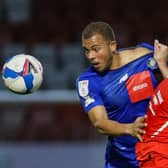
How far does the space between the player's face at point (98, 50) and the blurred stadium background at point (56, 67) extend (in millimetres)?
2854

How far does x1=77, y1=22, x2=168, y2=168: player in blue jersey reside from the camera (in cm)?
468

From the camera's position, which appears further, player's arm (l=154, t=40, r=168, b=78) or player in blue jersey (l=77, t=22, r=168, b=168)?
player in blue jersey (l=77, t=22, r=168, b=168)

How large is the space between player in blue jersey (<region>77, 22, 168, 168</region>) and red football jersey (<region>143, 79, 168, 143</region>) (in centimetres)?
36

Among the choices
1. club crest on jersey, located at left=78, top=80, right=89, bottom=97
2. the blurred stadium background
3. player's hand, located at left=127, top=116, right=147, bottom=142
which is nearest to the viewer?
player's hand, located at left=127, top=116, right=147, bottom=142

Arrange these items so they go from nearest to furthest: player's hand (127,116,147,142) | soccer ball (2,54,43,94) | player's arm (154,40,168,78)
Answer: player's hand (127,116,147,142), player's arm (154,40,168,78), soccer ball (2,54,43,94)

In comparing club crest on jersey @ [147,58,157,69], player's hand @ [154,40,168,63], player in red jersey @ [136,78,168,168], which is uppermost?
player's hand @ [154,40,168,63]

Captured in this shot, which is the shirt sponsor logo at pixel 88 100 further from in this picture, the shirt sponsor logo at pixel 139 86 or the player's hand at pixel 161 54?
the player's hand at pixel 161 54

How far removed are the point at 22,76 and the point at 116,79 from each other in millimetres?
588

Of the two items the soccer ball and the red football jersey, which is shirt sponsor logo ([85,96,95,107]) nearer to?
the soccer ball

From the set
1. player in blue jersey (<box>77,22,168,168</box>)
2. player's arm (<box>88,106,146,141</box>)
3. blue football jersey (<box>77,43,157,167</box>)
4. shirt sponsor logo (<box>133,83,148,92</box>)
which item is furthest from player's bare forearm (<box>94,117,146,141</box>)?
shirt sponsor logo (<box>133,83,148,92</box>)

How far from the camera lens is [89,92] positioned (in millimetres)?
4809

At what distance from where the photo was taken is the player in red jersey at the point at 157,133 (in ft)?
14.0

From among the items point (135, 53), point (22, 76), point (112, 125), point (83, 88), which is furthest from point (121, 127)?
point (22, 76)

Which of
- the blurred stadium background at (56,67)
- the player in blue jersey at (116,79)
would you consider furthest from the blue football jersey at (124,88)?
the blurred stadium background at (56,67)
